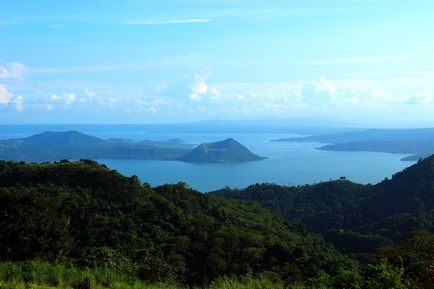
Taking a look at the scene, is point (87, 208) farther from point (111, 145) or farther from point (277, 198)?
point (111, 145)

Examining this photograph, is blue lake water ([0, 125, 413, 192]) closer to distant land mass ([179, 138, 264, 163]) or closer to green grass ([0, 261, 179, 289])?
distant land mass ([179, 138, 264, 163])

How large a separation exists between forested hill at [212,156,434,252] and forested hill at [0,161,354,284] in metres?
7.15

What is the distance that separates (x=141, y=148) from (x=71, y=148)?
77.2ft

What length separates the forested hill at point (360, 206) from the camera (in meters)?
39.3

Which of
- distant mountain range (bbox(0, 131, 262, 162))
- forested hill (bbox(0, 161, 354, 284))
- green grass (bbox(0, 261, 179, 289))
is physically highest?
green grass (bbox(0, 261, 179, 289))

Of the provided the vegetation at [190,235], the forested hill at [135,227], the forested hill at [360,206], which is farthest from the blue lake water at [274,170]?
the forested hill at [135,227]

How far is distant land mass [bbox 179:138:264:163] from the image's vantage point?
487 feet

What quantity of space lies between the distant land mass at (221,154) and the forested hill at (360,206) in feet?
271

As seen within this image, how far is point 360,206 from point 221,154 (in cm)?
10073

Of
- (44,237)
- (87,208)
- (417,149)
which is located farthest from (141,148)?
(44,237)

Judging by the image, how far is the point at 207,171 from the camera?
129375 millimetres

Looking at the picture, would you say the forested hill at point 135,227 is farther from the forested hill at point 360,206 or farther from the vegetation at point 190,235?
the forested hill at point 360,206

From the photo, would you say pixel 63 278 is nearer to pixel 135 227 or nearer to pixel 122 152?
pixel 135 227

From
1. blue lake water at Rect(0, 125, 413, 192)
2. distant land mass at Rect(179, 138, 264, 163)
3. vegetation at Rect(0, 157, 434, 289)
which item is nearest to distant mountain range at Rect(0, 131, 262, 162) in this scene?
distant land mass at Rect(179, 138, 264, 163)
